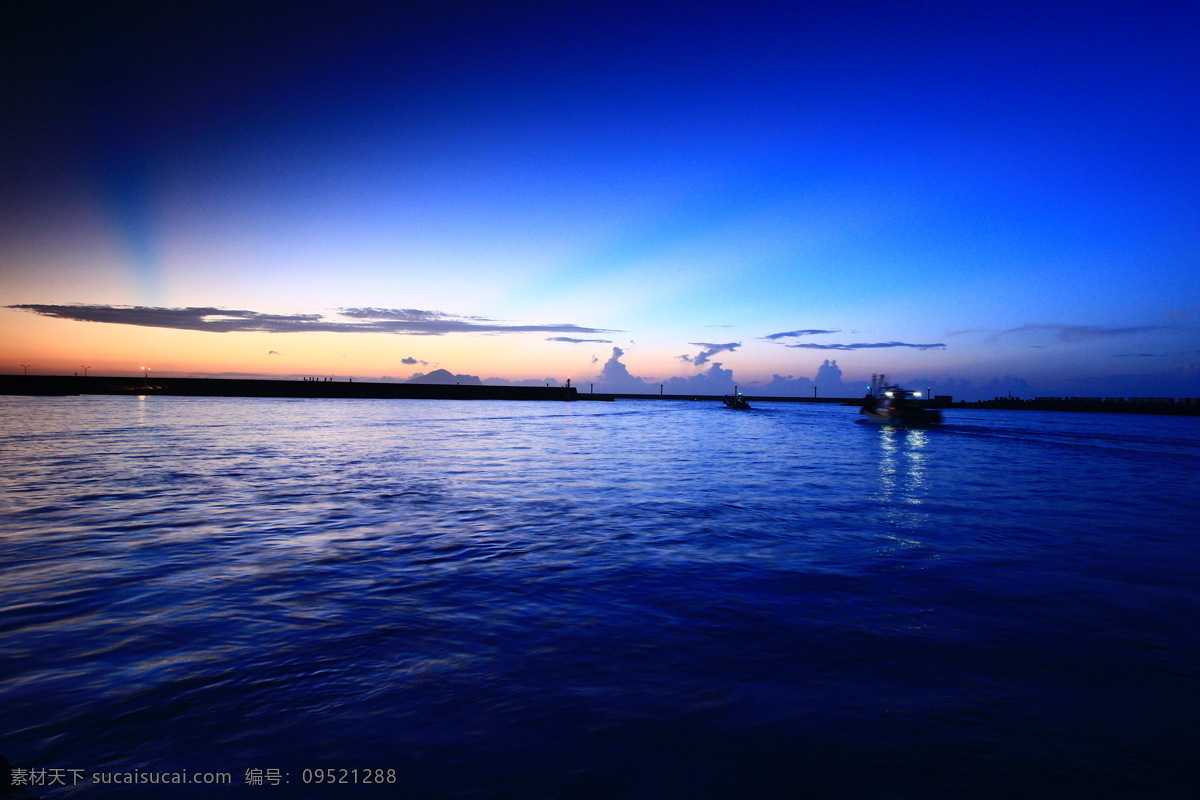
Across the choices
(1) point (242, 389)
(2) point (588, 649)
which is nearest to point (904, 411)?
(2) point (588, 649)

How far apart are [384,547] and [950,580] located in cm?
1025

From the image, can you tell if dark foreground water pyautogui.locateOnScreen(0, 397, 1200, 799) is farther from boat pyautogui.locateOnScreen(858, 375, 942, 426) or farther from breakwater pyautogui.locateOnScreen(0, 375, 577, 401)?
breakwater pyautogui.locateOnScreen(0, 375, 577, 401)

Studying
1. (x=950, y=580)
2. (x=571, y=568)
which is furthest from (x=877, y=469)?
(x=571, y=568)

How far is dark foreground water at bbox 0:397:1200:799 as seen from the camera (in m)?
4.24

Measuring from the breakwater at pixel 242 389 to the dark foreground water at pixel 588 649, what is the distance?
138m

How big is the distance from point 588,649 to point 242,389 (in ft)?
547

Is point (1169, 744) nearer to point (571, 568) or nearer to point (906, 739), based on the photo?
point (906, 739)

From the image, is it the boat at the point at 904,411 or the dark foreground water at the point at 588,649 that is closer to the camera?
the dark foreground water at the point at 588,649

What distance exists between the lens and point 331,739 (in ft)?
14.7

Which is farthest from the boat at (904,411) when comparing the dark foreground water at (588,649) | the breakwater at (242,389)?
the breakwater at (242,389)

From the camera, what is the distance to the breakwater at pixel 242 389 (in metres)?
127

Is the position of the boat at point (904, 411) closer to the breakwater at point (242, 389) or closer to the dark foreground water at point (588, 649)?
the dark foreground water at point (588, 649)

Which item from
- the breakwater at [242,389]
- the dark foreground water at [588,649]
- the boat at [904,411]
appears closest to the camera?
the dark foreground water at [588,649]

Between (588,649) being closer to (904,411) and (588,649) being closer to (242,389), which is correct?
(904,411)
